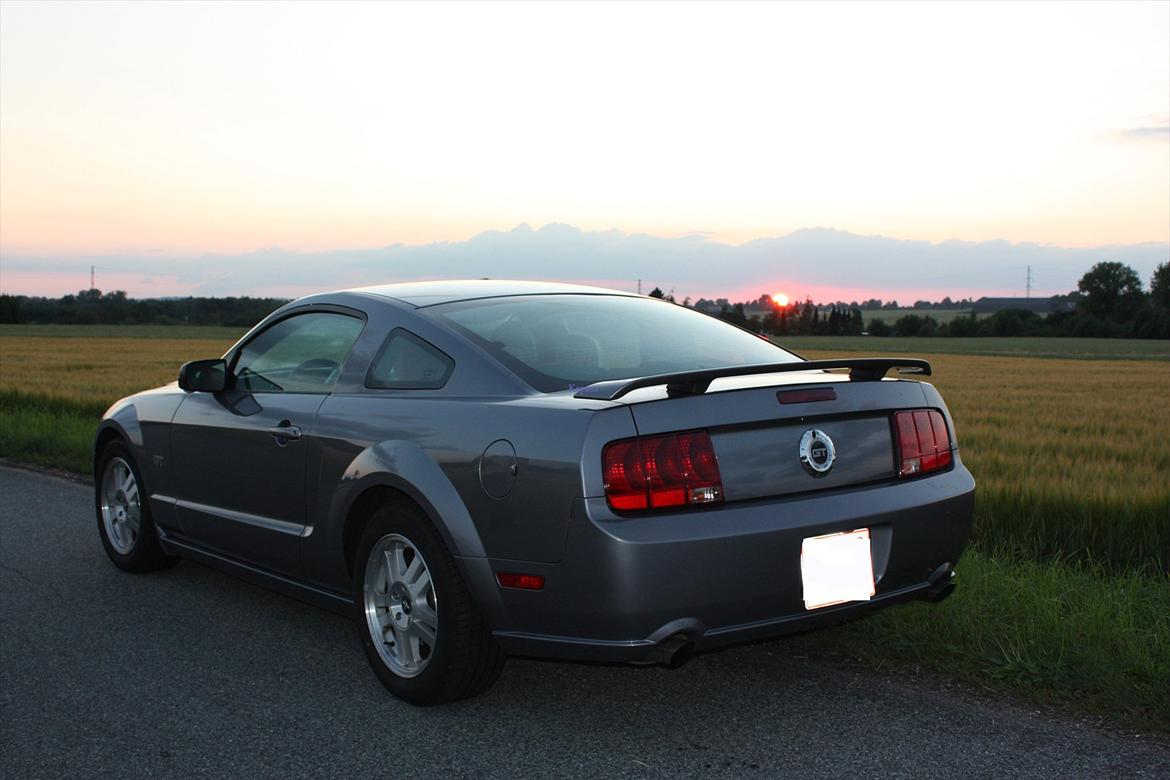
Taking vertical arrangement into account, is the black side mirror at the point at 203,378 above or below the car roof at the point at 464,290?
below

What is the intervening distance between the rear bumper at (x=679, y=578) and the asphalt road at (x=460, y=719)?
0.33m

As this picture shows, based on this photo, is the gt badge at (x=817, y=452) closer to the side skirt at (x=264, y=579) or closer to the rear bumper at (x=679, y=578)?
the rear bumper at (x=679, y=578)

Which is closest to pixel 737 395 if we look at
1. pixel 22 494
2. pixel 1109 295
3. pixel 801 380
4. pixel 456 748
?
pixel 801 380

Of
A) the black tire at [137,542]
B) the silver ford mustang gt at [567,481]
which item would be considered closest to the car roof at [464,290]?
the silver ford mustang gt at [567,481]

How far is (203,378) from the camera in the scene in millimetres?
4945

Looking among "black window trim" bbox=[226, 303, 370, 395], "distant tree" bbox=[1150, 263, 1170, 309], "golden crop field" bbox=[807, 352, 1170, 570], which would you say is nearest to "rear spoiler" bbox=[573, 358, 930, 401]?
"black window trim" bbox=[226, 303, 370, 395]

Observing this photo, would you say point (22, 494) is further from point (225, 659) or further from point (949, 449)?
point (949, 449)

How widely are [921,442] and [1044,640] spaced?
0.97 m

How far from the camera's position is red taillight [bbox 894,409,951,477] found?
3.71 meters

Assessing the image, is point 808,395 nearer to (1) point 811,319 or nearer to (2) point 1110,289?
(1) point 811,319

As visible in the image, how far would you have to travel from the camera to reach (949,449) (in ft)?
13.0

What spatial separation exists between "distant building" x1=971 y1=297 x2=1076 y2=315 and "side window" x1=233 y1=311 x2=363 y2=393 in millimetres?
93818

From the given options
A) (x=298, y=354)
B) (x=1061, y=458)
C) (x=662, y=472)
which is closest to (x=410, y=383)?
(x=298, y=354)

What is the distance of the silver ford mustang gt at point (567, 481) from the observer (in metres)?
3.20
